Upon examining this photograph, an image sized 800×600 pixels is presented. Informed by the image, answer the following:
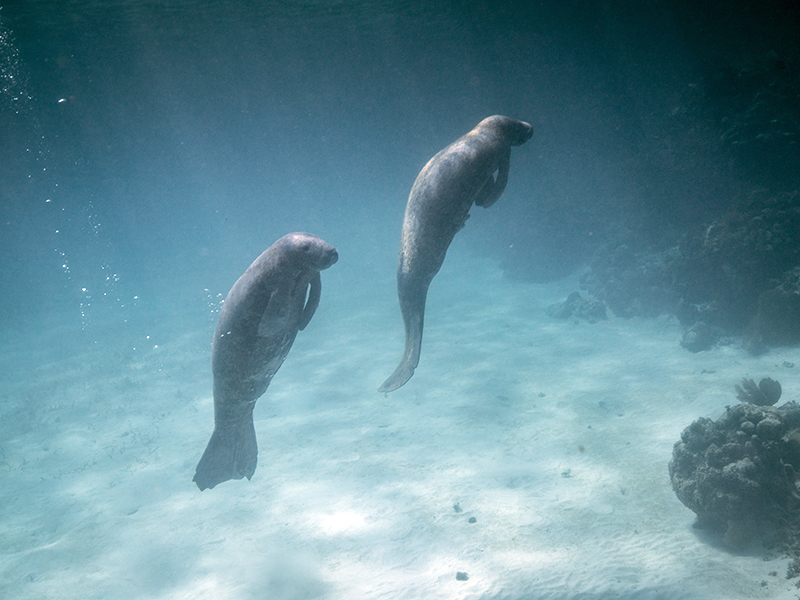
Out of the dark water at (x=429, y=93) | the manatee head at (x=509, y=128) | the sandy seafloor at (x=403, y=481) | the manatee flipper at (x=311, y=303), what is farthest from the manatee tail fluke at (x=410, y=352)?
the dark water at (x=429, y=93)

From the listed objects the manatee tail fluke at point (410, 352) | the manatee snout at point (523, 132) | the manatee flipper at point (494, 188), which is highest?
the manatee snout at point (523, 132)

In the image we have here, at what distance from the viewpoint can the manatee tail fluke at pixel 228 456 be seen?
16.6ft

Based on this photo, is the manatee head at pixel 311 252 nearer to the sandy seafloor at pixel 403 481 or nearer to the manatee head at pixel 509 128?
the manatee head at pixel 509 128

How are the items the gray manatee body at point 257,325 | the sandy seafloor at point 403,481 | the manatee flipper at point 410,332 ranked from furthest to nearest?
the sandy seafloor at point 403,481 → the manatee flipper at point 410,332 → the gray manatee body at point 257,325

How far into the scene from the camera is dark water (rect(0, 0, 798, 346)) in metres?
15.8

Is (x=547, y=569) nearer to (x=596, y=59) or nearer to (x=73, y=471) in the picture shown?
(x=73, y=471)

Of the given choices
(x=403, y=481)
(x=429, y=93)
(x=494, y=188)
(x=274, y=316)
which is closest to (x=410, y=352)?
(x=274, y=316)

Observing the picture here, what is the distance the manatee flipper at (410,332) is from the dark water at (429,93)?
16.0 metres

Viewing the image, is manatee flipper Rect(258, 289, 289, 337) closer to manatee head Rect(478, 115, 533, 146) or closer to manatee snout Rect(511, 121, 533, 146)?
manatee head Rect(478, 115, 533, 146)

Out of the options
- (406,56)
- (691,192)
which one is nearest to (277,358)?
(691,192)

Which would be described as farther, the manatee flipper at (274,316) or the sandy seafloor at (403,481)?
the sandy seafloor at (403,481)

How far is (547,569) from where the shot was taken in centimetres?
504

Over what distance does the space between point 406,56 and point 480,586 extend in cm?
2394

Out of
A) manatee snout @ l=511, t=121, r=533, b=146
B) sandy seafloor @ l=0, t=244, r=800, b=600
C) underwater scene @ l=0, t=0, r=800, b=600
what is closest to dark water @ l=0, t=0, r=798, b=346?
underwater scene @ l=0, t=0, r=800, b=600
